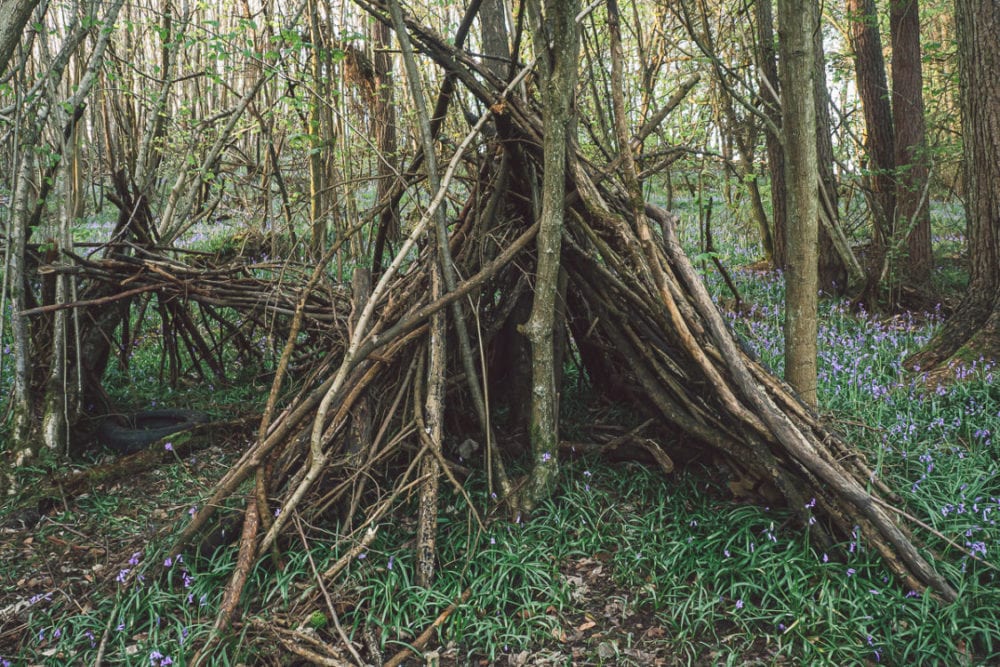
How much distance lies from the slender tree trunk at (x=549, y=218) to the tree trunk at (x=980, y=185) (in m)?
2.93

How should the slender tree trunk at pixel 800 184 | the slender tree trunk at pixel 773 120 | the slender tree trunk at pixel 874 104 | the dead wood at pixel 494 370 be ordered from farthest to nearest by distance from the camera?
the slender tree trunk at pixel 874 104 → the slender tree trunk at pixel 773 120 → the slender tree trunk at pixel 800 184 → the dead wood at pixel 494 370

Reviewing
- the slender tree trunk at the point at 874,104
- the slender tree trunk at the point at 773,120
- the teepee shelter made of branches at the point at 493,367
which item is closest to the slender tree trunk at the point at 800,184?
the teepee shelter made of branches at the point at 493,367

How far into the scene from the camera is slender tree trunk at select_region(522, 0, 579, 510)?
3012 mm

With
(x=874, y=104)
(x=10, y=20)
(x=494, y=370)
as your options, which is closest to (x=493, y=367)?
(x=494, y=370)

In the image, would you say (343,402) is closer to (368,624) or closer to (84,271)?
(368,624)

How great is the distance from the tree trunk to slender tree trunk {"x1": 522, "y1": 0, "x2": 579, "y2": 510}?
293 cm

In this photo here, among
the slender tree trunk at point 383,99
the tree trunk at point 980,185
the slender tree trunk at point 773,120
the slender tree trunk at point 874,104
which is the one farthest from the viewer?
the slender tree trunk at point 383,99

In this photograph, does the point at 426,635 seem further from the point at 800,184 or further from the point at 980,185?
the point at 980,185

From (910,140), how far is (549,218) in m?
6.17

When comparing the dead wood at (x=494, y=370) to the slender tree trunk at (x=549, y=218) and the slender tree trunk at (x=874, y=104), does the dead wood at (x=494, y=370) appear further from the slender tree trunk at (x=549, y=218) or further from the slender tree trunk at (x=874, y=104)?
the slender tree trunk at (x=874, y=104)

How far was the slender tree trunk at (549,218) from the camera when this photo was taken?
3.01 meters

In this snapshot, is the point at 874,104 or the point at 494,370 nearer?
the point at 494,370

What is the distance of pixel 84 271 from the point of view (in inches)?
162

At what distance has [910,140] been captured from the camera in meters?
7.32
